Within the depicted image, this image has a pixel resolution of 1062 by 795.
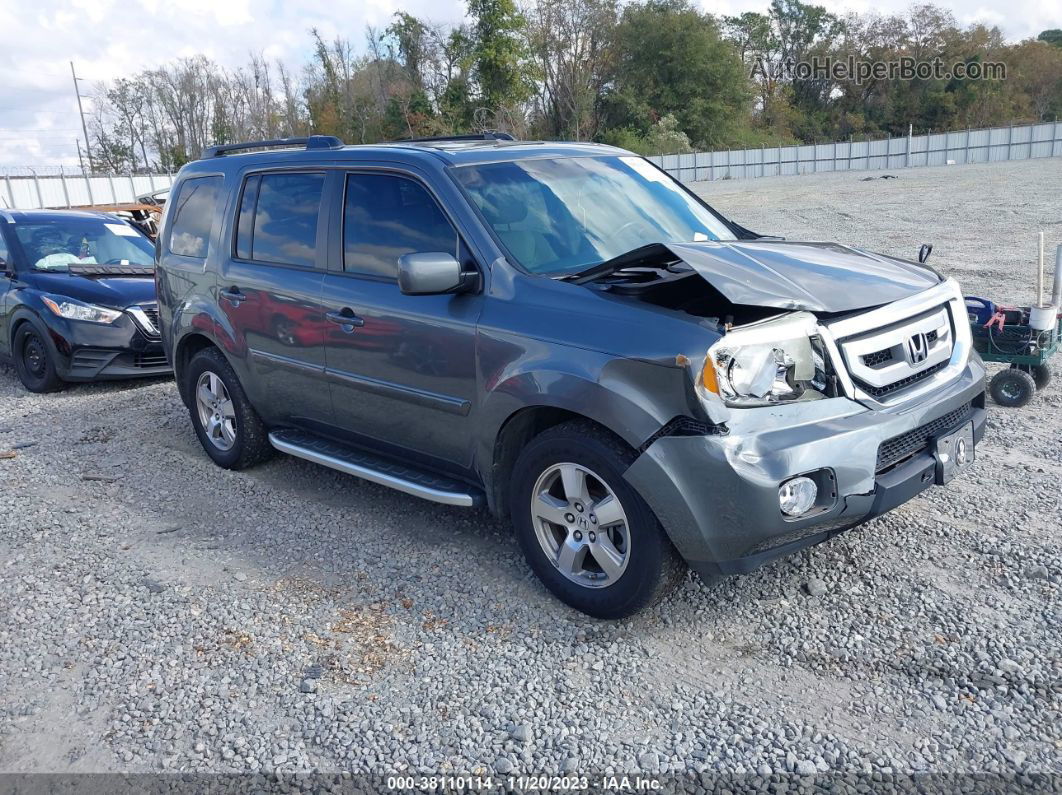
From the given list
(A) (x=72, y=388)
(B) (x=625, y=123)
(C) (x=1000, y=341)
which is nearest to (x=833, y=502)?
(C) (x=1000, y=341)

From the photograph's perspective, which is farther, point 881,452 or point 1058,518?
point 1058,518

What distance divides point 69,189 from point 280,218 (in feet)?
147

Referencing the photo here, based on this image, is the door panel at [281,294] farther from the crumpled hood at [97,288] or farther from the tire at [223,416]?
the crumpled hood at [97,288]

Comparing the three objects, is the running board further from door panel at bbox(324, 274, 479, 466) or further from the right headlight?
the right headlight

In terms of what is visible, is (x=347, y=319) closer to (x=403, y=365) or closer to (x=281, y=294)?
(x=403, y=365)

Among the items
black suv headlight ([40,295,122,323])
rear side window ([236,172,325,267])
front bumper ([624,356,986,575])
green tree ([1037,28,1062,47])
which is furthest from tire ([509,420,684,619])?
green tree ([1037,28,1062,47])

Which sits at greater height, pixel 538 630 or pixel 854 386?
pixel 854 386

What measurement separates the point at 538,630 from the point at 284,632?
3.52ft

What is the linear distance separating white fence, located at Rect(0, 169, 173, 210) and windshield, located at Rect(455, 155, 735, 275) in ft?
126

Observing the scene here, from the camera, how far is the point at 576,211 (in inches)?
174

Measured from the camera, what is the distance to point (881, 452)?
3.43 m

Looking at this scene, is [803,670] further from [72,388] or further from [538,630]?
[72,388]

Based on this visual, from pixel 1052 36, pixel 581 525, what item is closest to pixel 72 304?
pixel 581 525

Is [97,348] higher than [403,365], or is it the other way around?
[403,365]
